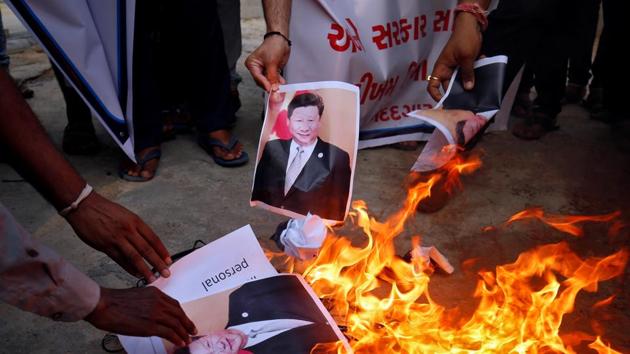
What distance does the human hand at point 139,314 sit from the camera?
114cm

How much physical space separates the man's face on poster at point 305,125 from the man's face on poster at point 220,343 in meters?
0.62

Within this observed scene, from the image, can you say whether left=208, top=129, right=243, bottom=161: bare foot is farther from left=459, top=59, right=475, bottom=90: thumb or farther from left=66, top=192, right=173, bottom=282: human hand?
left=66, top=192, right=173, bottom=282: human hand

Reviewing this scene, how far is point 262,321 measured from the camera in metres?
1.65

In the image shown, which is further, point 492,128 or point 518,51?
point 492,128

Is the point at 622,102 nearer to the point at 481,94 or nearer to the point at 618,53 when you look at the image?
A: the point at 618,53

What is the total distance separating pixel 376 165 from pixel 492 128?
2.81ft

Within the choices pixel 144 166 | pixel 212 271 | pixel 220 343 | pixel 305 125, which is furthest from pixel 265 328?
pixel 144 166

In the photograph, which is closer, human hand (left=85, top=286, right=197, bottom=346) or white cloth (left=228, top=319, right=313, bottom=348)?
human hand (left=85, top=286, right=197, bottom=346)

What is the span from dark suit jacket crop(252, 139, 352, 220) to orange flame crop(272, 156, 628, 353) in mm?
231

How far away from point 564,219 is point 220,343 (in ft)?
5.67

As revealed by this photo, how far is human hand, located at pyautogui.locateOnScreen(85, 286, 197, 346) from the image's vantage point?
1136mm

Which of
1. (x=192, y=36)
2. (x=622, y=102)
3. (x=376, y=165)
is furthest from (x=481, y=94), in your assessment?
(x=622, y=102)

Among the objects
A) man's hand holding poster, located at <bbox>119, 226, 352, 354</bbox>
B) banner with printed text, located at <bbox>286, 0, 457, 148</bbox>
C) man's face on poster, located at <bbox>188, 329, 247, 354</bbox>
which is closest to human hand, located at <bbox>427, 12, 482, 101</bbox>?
banner with printed text, located at <bbox>286, 0, 457, 148</bbox>

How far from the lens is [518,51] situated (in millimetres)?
2727
